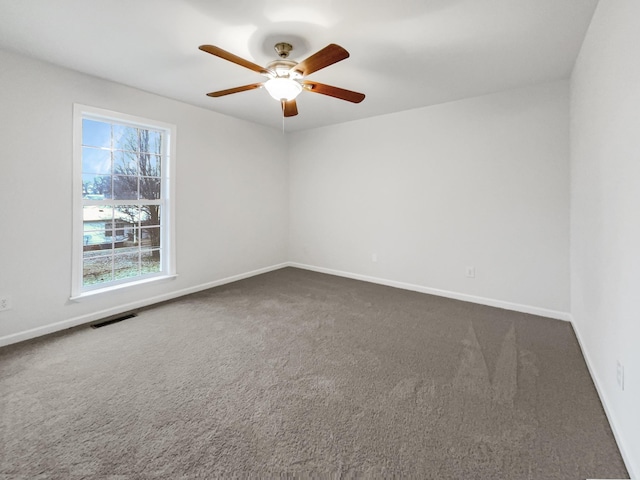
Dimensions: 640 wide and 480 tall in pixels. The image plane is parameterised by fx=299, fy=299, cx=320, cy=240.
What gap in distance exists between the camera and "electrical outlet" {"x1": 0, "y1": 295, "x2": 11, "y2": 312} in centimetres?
255

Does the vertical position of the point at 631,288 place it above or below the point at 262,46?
below

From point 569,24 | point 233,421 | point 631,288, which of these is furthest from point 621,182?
point 233,421

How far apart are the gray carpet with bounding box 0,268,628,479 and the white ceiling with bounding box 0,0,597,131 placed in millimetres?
2468

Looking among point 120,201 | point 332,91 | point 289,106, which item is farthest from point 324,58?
point 120,201

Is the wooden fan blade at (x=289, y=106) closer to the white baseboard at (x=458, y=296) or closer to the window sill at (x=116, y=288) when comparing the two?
the window sill at (x=116, y=288)

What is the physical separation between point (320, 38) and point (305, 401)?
2.57m

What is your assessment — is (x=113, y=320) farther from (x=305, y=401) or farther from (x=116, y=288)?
(x=305, y=401)

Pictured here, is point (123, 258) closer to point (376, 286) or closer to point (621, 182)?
point (376, 286)

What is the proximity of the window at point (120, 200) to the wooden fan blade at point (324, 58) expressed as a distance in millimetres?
2334

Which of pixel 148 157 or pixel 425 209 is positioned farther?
pixel 425 209

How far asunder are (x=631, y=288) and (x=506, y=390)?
1.00 meters

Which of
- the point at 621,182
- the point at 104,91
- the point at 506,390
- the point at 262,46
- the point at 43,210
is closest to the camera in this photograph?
the point at 621,182

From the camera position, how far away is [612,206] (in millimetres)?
1661

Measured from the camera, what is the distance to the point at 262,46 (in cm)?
243
